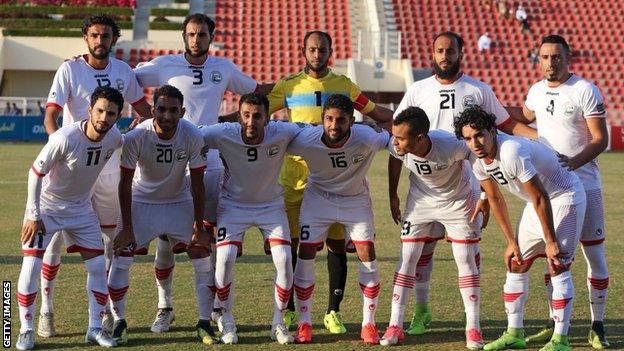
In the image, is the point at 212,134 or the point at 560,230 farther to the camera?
the point at 212,134

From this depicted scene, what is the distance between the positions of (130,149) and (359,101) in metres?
2.13

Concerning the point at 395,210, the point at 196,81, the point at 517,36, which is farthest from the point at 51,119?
the point at 517,36

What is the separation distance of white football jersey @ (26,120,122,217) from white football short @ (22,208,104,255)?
0.05 metres

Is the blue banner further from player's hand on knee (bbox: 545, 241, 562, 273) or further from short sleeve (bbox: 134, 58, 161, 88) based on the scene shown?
player's hand on knee (bbox: 545, 241, 562, 273)

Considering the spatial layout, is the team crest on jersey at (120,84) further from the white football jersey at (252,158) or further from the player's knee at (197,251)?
the player's knee at (197,251)

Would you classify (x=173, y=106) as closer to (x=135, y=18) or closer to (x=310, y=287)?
(x=310, y=287)

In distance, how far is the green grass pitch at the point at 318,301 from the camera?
26.4 feet

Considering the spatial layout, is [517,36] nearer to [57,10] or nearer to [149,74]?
[57,10]

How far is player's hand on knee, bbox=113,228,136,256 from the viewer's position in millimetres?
8094

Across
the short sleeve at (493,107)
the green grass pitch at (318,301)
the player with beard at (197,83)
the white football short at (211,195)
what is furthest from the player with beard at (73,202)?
the short sleeve at (493,107)

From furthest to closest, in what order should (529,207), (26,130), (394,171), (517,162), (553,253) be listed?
(26,130) → (394,171) → (529,207) → (553,253) → (517,162)

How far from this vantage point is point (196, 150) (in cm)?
814

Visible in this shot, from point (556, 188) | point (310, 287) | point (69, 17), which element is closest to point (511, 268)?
point (556, 188)

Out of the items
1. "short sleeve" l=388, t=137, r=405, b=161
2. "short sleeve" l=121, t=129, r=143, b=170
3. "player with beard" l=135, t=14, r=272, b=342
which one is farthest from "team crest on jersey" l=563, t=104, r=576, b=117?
"short sleeve" l=121, t=129, r=143, b=170
